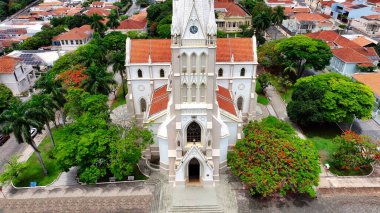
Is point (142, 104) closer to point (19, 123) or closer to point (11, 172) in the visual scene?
point (19, 123)

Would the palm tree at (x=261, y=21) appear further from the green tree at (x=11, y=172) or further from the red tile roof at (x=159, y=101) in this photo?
the green tree at (x=11, y=172)

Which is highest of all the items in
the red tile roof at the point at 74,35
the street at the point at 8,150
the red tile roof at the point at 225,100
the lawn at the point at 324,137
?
the red tile roof at the point at 225,100

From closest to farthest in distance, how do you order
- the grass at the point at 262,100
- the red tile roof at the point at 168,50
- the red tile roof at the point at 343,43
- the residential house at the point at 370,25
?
the red tile roof at the point at 168,50 < the grass at the point at 262,100 < the red tile roof at the point at 343,43 < the residential house at the point at 370,25

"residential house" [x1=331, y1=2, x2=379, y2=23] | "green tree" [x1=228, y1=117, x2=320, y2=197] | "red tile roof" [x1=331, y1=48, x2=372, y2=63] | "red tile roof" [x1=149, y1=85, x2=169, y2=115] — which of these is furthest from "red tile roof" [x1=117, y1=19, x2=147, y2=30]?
"residential house" [x1=331, y1=2, x2=379, y2=23]

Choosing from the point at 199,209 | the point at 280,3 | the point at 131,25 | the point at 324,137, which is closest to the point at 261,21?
the point at 131,25

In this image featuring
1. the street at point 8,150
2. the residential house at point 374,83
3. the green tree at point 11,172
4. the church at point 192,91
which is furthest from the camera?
the residential house at point 374,83

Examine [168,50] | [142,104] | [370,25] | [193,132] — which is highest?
[168,50]

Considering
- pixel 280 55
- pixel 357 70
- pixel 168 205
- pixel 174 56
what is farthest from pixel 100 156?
pixel 357 70

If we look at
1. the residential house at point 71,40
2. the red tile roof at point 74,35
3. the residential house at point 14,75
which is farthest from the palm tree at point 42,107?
the red tile roof at point 74,35
